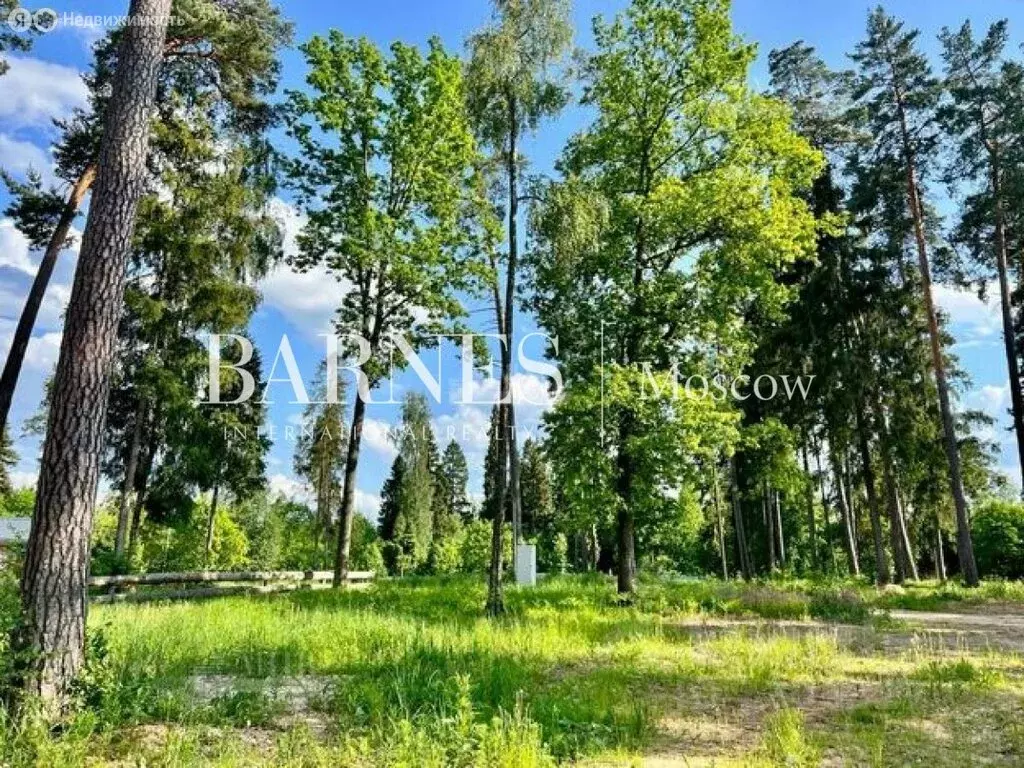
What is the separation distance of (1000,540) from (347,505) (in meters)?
41.4

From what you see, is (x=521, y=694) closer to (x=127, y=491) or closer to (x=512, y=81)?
(x=512, y=81)

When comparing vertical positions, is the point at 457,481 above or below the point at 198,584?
above

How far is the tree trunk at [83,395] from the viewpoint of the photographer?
470cm

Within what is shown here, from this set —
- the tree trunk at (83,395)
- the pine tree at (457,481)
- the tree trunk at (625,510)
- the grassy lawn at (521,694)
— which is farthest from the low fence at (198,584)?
the pine tree at (457,481)

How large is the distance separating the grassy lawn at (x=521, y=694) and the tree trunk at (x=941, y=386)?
8791mm

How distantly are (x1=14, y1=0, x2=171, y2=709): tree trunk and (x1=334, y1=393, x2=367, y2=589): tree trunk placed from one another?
11.8 metres

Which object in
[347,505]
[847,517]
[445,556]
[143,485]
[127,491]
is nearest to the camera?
[127,491]

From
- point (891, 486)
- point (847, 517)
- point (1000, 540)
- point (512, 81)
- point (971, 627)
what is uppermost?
point (512, 81)

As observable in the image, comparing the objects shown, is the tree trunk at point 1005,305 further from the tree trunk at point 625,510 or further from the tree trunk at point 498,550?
the tree trunk at point 498,550

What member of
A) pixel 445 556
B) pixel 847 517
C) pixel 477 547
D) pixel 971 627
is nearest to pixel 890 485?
pixel 847 517

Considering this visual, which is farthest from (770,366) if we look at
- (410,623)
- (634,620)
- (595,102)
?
(410,623)

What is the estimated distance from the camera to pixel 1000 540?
4097 centimetres

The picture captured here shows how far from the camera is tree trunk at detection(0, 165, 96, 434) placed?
43.4ft

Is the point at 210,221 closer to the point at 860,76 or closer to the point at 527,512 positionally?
the point at 860,76
